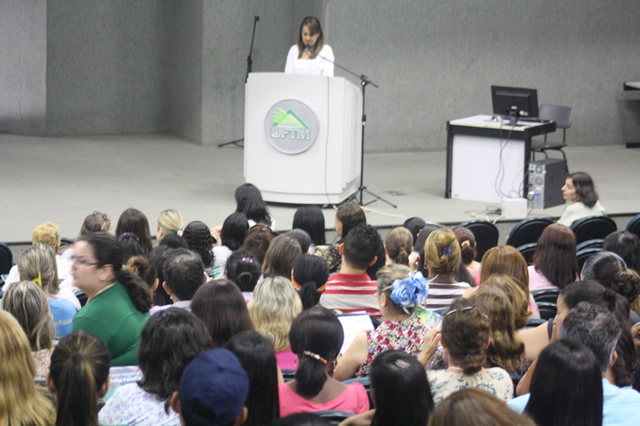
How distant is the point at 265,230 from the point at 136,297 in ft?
5.13

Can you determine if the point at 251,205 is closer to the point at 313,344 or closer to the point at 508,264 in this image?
the point at 508,264

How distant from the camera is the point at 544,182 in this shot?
7.76 metres

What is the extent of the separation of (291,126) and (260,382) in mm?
5082

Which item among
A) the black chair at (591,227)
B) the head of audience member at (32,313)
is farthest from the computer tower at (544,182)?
the head of audience member at (32,313)

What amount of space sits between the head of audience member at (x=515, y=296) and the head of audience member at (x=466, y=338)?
25.5 inches

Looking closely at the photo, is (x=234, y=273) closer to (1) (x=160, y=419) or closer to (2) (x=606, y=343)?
(1) (x=160, y=419)

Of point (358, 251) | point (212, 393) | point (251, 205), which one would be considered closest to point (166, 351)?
point (212, 393)

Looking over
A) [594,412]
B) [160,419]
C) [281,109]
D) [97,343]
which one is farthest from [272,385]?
[281,109]

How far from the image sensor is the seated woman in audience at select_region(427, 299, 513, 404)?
2.59m

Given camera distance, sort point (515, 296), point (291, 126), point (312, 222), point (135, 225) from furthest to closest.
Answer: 1. point (291, 126)
2. point (312, 222)
3. point (135, 225)
4. point (515, 296)

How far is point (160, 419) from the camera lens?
7.67 ft

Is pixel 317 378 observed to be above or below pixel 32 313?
below

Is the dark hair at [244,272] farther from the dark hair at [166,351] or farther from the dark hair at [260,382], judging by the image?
the dark hair at [260,382]

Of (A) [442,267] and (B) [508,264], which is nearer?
(B) [508,264]
